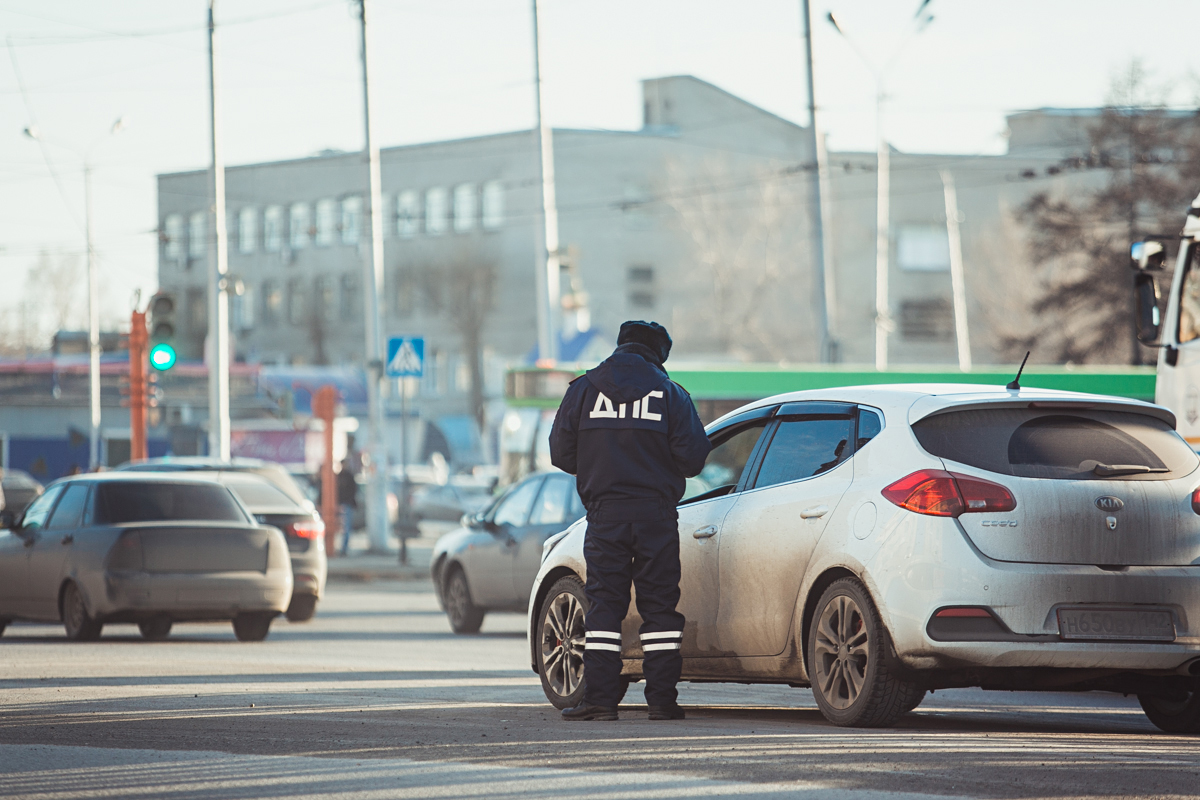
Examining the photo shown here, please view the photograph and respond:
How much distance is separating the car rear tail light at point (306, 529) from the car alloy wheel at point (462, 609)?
4.66 feet

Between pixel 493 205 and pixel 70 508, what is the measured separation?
5368 centimetres

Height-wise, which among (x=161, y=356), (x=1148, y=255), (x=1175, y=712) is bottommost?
(x=1175, y=712)

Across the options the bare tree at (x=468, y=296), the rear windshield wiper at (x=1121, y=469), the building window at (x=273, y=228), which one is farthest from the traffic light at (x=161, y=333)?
the building window at (x=273, y=228)

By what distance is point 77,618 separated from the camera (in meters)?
15.6

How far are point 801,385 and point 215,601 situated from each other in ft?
44.3

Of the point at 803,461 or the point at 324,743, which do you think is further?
the point at 803,461

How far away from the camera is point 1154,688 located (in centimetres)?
847

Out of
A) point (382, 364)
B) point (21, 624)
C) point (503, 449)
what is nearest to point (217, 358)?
point (382, 364)

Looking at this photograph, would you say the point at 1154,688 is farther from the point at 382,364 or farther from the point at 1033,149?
the point at 1033,149

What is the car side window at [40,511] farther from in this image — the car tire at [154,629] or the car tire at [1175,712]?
the car tire at [1175,712]

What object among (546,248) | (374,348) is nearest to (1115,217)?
(546,248)

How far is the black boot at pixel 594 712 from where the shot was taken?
872 centimetres

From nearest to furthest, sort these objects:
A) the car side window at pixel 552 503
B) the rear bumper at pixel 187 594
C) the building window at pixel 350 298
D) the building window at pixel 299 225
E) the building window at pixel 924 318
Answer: the rear bumper at pixel 187 594
the car side window at pixel 552 503
the building window at pixel 924 318
the building window at pixel 350 298
the building window at pixel 299 225

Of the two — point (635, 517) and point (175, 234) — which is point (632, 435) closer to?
point (635, 517)
